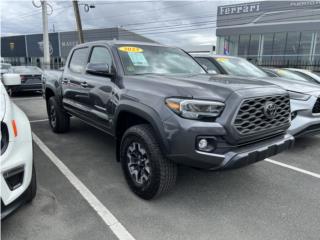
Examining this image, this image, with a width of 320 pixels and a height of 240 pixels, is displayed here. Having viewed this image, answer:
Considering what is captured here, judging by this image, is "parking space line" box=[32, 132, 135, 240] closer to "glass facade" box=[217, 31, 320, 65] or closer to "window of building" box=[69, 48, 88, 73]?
"window of building" box=[69, 48, 88, 73]

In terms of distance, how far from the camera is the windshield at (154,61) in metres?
3.60

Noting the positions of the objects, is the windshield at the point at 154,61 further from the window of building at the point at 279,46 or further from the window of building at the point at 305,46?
the window of building at the point at 305,46

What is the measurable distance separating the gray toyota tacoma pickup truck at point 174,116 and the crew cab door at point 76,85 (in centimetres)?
43

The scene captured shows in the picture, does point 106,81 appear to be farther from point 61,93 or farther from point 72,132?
point 72,132

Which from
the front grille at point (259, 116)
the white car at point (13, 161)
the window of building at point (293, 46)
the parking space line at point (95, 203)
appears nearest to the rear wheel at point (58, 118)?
the parking space line at point (95, 203)

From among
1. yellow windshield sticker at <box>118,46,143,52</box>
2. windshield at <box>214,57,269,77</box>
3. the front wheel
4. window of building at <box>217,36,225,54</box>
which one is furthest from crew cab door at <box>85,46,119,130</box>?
window of building at <box>217,36,225,54</box>

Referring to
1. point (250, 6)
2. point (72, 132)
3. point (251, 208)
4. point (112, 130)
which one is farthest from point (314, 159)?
point (250, 6)

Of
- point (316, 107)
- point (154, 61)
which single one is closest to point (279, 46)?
point (316, 107)

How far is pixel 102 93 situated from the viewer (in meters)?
3.77

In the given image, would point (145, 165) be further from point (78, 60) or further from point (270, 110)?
point (78, 60)

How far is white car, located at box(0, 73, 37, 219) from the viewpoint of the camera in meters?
2.08

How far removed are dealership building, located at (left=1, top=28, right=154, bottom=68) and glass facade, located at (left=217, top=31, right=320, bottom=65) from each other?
14.3 meters

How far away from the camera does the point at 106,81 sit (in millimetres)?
3688

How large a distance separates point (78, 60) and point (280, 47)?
1107 inches
